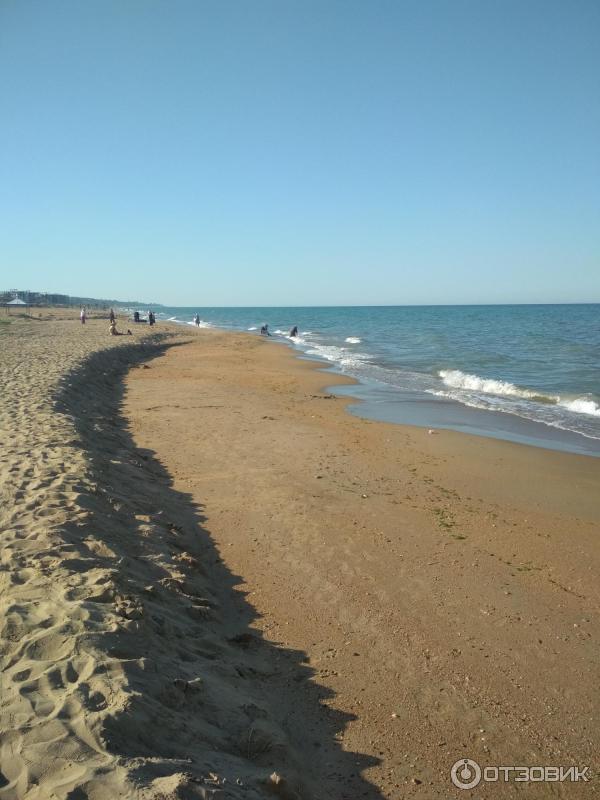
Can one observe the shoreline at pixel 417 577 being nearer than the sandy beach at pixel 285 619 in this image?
No

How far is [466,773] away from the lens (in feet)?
10.5

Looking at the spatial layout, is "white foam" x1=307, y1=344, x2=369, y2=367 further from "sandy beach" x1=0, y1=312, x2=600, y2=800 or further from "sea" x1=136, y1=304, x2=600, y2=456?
"sandy beach" x1=0, y1=312, x2=600, y2=800

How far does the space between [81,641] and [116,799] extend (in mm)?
1283

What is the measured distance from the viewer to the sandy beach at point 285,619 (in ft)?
9.36

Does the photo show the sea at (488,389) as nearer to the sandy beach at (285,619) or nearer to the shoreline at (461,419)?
the shoreline at (461,419)

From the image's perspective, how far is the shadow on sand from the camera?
269 centimetres

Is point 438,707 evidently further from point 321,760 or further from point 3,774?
point 3,774

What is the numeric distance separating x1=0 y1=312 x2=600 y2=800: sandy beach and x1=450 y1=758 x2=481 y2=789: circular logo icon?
0.18ft

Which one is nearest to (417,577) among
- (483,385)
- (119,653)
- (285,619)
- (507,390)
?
(285,619)

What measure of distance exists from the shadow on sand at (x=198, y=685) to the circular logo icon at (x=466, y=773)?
51 centimetres

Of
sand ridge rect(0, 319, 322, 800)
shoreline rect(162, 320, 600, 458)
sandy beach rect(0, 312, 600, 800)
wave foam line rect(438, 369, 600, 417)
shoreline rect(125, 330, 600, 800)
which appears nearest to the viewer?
sand ridge rect(0, 319, 322, 800)

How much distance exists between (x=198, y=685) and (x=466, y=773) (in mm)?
1779

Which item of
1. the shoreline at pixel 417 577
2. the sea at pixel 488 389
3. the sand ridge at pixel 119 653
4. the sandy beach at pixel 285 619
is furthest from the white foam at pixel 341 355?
the sand ridge at pixel 119 653

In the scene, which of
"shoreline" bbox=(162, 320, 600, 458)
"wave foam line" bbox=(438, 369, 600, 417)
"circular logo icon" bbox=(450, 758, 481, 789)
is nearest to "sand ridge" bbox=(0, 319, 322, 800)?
"circular logo icon" bbox=(450, 758, 481, 789)
